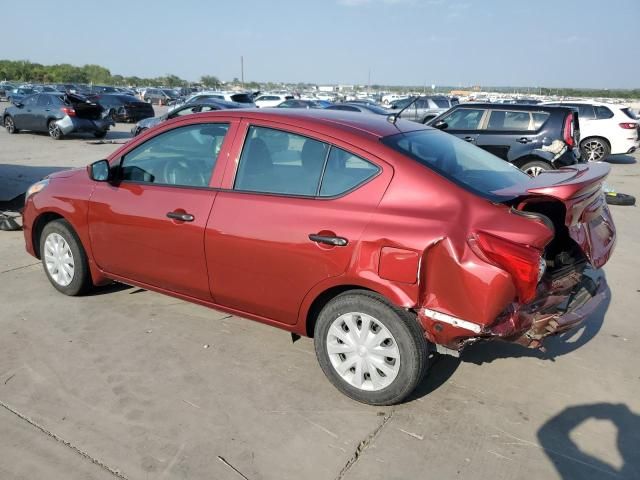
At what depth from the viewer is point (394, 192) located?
2.91m

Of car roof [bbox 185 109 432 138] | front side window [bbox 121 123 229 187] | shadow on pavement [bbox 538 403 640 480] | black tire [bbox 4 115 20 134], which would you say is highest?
car roof [bbox 185 109 432 138]

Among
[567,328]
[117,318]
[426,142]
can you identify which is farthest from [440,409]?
[117,318]

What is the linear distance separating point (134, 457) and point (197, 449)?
1.02 feet

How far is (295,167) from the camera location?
331cm

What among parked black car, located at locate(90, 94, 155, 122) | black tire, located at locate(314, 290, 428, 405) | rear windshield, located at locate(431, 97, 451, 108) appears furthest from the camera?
parked black car, located at locate(90, 94, 155, 122)

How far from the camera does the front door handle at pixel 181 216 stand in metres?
3.53

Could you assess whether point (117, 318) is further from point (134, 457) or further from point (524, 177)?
point (524, 177)

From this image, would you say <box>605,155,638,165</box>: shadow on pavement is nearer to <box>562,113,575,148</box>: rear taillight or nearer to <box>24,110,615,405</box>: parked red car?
<box>562,113,575,148</box>: rear taillight

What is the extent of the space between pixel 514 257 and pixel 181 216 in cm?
214

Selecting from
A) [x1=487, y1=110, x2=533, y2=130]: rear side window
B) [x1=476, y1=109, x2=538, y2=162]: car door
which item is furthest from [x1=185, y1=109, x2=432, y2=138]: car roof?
[x1=487, y1=110, x2=533, y2=130]: rear side window

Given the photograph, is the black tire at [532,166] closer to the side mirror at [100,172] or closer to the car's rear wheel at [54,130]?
the side mirror at [100,172]

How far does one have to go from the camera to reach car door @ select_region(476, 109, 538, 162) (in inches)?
380

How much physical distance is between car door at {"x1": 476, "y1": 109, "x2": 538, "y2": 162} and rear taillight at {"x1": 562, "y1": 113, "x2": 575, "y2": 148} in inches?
19.8

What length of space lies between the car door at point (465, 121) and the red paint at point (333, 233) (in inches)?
273
